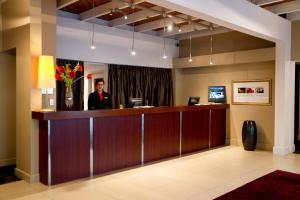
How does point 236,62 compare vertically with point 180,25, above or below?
below

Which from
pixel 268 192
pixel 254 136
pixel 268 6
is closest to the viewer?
pixel 268 192

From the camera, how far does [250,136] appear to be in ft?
21.6

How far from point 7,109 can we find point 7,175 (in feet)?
4.31

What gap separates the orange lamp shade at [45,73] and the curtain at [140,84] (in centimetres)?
264

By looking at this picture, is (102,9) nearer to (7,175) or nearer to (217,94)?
(7,175)

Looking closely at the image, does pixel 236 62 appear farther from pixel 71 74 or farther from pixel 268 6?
pixel 71 74

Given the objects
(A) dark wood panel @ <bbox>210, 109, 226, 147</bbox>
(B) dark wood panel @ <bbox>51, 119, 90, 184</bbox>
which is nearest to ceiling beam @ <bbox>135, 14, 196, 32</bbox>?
(A) dark wood panel @ <bbox>210, 109, 226, 147</bbox>

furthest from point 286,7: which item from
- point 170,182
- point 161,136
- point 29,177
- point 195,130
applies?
point 29,177

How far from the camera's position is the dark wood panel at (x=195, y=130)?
6.23m

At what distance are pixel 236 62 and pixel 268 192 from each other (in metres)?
3.85

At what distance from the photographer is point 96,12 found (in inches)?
227

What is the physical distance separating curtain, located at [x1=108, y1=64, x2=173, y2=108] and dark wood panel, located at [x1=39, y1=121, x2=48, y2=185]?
275 centimetres

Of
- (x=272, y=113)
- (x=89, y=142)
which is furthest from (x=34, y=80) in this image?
(x=272, y=113)

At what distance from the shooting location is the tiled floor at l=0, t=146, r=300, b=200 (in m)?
3.72
